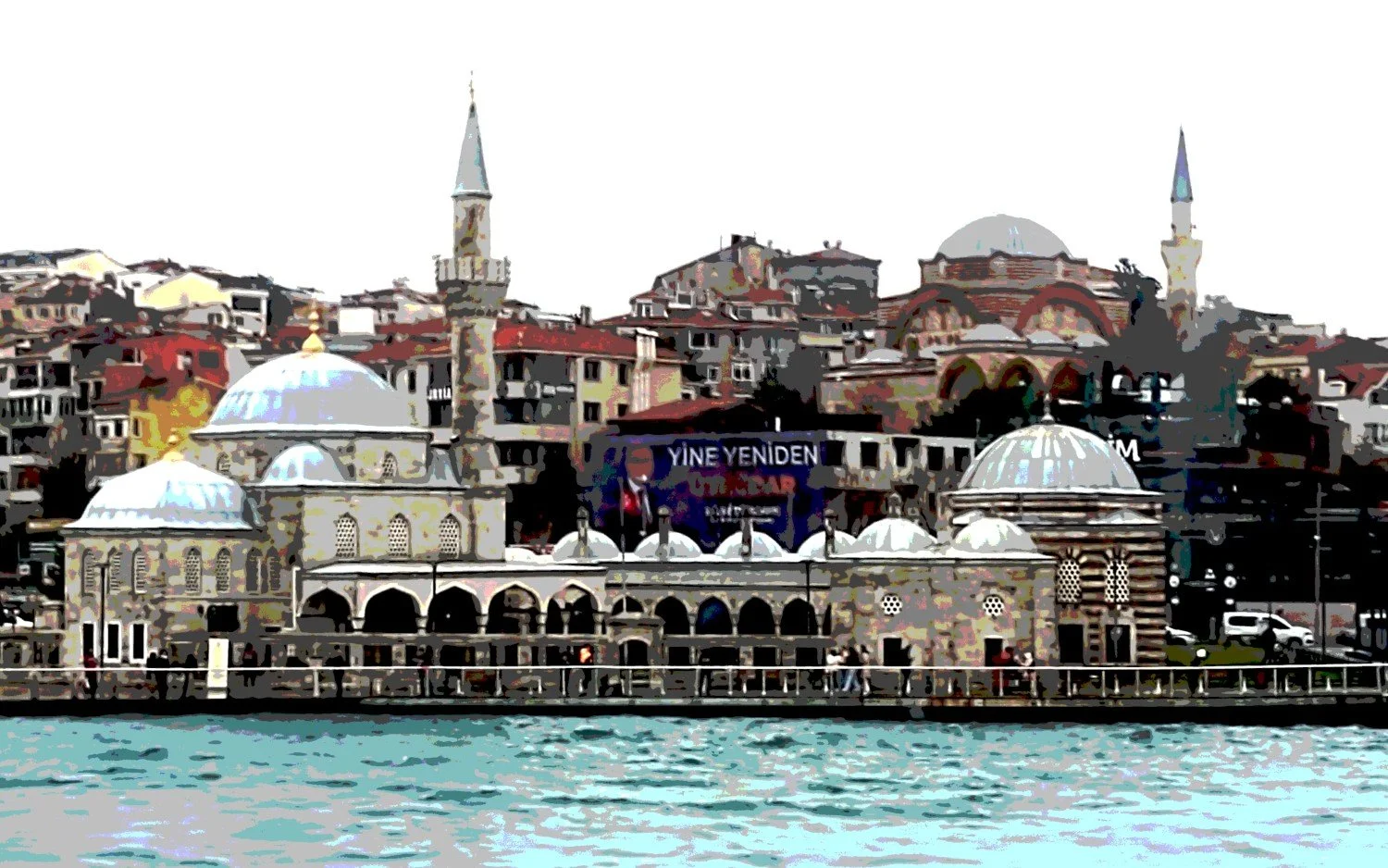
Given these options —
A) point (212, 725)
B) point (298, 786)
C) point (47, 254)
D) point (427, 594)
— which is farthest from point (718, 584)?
point (47, 254)

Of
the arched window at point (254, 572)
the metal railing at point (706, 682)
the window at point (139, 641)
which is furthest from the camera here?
the arched window at point (254, 572)

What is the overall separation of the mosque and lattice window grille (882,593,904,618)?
0.02 m

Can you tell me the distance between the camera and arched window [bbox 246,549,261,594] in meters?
43.8

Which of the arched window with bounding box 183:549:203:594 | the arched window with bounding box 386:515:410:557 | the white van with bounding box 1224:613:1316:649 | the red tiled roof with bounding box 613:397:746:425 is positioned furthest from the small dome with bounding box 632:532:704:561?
the red tiled roof with bounding box 613:397:746:425

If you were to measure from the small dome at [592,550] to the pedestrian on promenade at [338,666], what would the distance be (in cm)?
718

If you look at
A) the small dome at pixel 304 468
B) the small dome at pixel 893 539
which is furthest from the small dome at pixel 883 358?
the small dome at pixel 304 468

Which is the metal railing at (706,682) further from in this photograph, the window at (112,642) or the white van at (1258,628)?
the white van at (1258,628)

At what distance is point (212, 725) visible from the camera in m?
37.6

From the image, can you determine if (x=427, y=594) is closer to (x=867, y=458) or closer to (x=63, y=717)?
(x=63, y=717)

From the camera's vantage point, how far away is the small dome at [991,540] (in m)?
41.5

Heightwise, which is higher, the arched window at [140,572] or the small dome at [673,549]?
the small dome at [673,549]

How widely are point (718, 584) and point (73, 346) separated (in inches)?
1100

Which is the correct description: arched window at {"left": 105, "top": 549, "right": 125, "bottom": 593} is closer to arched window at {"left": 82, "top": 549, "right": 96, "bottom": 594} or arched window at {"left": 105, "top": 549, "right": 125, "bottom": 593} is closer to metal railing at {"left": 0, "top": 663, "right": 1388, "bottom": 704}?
arched window at {"left": 82, "top": 549, "right": 96, "bottom": 594}

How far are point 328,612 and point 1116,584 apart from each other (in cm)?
1064
